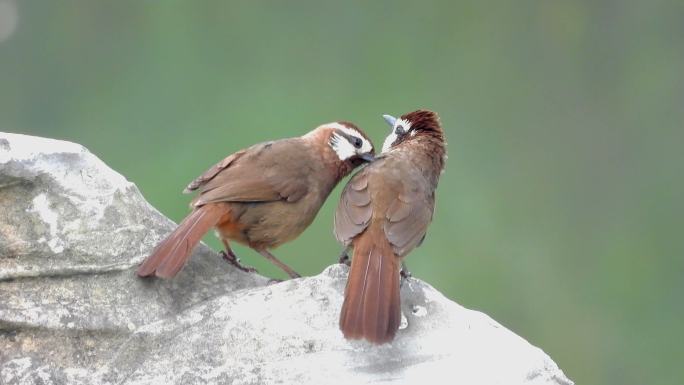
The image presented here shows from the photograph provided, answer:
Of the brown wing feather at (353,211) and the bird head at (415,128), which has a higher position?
the bird head at (415,128)

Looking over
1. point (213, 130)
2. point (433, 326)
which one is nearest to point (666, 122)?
point (213, 130)

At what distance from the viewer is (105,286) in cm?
425

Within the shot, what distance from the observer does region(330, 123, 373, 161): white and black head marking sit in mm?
5520

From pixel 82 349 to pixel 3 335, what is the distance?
0.26 m

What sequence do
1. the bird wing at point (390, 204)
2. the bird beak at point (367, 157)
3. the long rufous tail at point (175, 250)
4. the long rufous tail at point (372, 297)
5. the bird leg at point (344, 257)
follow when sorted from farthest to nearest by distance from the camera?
1. the bird beak at point (367, 157)
2. the bird leg at point (344, 257)
3. the bird wing at point (390, 204)
4. the long rufous tail at point (175, 250)
5. the long rufous tail at point (372, 297)

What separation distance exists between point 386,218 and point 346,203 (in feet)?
0.73

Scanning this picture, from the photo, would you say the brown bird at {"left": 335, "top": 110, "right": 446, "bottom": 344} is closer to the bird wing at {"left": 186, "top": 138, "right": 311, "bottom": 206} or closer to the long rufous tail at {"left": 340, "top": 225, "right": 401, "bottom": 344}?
the long rufous tail at {"left": 340, "top": 225, "right": 401, "bottom": 344}

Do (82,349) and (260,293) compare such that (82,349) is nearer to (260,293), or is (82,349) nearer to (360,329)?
(260,293)

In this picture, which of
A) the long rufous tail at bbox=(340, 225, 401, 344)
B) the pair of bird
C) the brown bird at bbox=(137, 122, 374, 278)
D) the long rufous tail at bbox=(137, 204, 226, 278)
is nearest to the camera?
the long rufous tail at bbox=(340, 225, 401, 344)

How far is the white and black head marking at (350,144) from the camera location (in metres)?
5.52

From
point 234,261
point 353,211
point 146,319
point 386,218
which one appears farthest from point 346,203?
point 146,319

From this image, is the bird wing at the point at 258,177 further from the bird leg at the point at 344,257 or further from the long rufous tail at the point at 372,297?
the long rufous tail at the point at 372,297

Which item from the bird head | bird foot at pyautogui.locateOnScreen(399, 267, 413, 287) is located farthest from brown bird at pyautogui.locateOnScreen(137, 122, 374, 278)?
bird foot at pyautogui.locateOnScreen(399, 267, 413, 287)

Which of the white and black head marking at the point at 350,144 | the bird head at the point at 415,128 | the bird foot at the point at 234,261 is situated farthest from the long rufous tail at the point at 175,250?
the bird head at the point at 415,128
